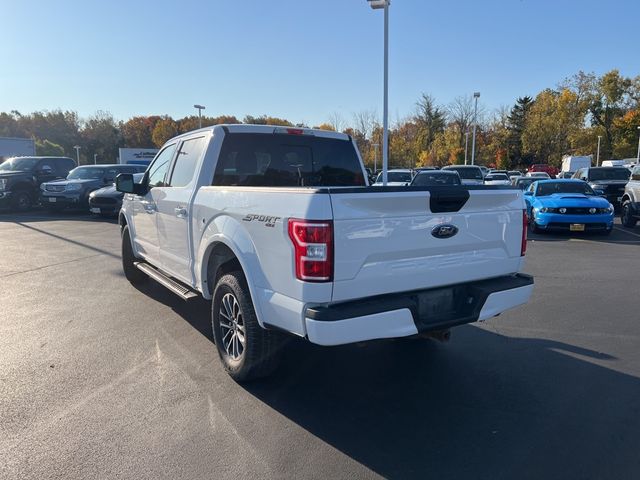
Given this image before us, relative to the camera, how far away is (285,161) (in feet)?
16.9

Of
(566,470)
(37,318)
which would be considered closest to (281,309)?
(566,470)

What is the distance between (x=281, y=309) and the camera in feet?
10.9

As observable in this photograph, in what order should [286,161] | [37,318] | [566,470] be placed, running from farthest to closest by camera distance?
[37,318]
[286,161]
[566,470]

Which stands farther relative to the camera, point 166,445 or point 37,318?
point 37,318

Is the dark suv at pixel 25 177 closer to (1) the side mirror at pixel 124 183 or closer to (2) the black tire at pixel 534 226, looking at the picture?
(1) the side mirror at pixel 124 183

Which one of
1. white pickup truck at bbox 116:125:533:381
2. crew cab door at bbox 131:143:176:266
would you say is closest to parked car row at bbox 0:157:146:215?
crew cab door at bbox 131:143:176:266

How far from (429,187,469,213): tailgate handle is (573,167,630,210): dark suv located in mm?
16693

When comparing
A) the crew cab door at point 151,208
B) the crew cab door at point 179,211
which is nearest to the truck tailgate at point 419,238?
the crew cab door at point 179,211

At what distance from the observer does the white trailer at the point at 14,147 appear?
3036 centimetres

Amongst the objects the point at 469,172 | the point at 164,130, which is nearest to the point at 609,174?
the point at 469,172

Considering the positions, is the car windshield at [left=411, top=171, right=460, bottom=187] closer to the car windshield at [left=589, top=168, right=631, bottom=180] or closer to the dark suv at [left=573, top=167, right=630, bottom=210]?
the dark suv at [left=573, top=167, right=630, bottom=210]

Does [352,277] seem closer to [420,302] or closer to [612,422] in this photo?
[420,302]

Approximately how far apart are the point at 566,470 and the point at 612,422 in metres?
0.81

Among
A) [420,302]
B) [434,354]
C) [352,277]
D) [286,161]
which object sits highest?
[286,161]
